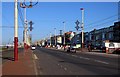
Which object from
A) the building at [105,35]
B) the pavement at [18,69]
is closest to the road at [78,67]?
the pavement at [18,69]

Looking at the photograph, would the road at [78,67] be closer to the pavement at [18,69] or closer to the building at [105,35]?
the pavement at [18,69]

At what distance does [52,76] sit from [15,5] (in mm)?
16450

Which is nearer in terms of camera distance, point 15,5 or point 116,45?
point 15,5

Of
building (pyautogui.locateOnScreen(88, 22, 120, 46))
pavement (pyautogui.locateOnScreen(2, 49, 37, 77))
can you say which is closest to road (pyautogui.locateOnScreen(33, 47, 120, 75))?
pavement (pyautogui.locateOnScreen(2, 49, 37, 77))

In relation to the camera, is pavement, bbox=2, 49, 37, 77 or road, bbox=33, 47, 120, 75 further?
road, bbox=33, 47, 120, 75

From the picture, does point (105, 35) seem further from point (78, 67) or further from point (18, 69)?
point (18, 69)

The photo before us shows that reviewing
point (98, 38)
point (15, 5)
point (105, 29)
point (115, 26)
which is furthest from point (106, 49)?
point (98, 38)

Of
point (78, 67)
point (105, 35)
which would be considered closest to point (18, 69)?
point (78, 67)

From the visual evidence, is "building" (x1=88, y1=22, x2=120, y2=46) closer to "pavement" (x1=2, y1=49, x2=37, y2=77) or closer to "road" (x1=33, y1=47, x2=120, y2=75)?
"road" (x1=33, y1=47, x2=120, y2=75)

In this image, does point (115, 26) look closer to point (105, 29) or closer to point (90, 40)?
point (105, 29)

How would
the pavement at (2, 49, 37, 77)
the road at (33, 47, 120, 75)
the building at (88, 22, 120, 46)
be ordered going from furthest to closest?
the building at (88, 22, 120, 46)
the road at (33, 47, 120, 75)
the pavement at (2, 49, 37, 77)

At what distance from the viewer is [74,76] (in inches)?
698

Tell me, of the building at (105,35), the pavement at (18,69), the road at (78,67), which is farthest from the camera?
the building at (105,35)

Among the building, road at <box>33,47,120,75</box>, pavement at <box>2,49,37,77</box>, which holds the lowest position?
road at <box>33,47,120,75</box>
